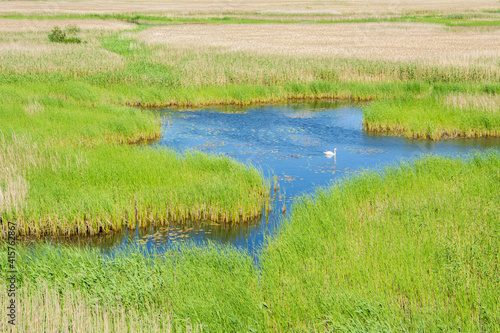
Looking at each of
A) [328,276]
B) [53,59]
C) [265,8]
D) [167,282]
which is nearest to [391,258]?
[328,276]

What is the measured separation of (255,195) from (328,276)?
471cm

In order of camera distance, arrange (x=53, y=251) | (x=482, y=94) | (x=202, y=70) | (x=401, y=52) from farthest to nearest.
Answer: (x=401, y=52)
(x=202, y=70)
(x=482, y=94)
(x=53, y=251)

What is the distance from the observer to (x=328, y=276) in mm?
7270

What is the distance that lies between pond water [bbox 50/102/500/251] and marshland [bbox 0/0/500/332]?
0.10 metres

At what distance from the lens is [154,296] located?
7.13m

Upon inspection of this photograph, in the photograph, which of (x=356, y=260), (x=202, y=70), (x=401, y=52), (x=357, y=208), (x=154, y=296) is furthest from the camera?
(x=401, y=52)

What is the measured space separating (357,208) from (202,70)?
60.8 feet

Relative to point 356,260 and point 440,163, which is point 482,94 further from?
point 356,260

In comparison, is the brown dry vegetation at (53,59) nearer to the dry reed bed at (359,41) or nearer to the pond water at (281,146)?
the pond water at (281,146)

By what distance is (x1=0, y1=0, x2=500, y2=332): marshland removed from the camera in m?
6.70

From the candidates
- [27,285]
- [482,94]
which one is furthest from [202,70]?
[27,285]

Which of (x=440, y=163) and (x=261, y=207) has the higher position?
(x=440, y=163)

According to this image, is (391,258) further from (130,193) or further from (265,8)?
(265,8)

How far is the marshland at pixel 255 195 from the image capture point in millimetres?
6695
